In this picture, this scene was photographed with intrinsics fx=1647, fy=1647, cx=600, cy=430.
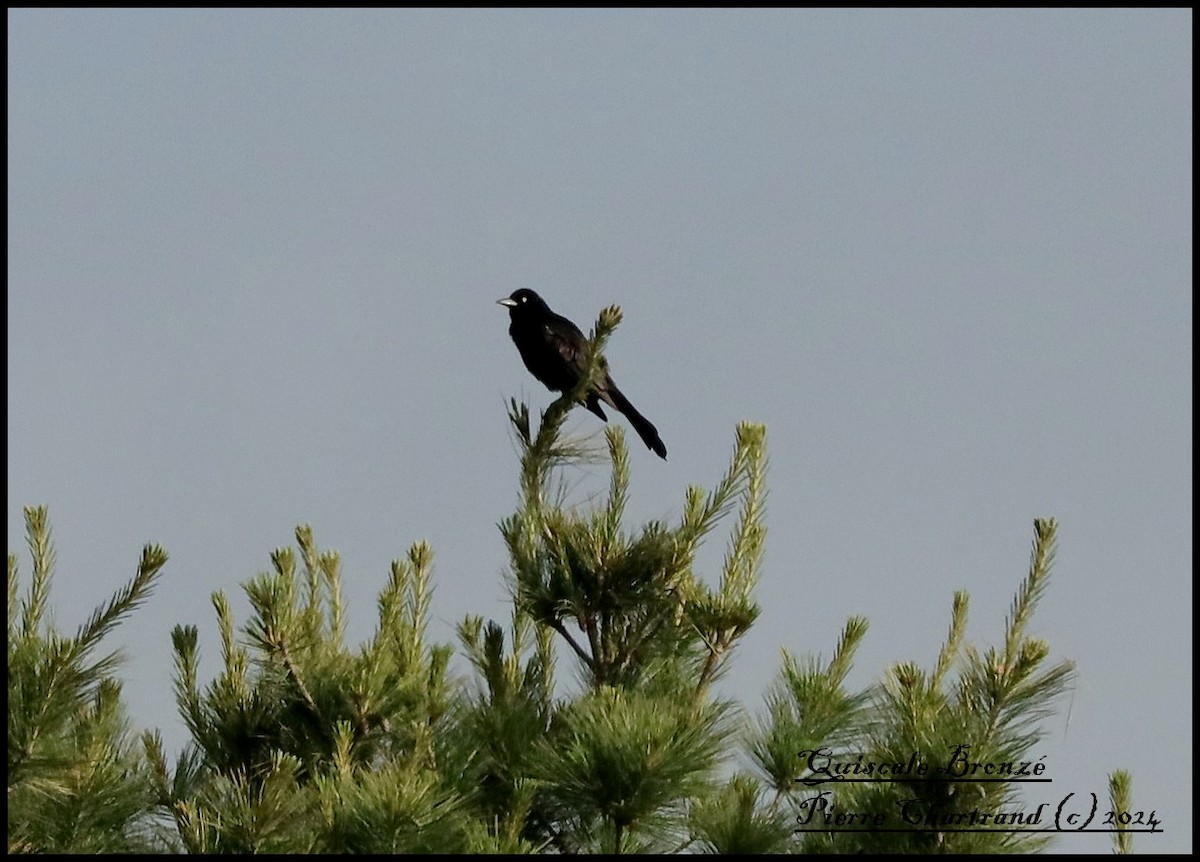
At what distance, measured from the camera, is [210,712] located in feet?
18.5

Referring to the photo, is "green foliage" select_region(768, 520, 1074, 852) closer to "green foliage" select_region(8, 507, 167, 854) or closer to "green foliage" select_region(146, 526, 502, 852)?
"green foliage" select_region(146, 526, 502, 852)

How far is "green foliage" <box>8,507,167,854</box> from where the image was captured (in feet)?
16.7

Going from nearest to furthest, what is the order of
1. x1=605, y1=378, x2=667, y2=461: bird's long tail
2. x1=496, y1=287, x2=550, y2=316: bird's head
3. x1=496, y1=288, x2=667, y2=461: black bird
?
x1=605, y1=378, x2=667, y2=461: bird's long tail
x1=496, y1=288, x2=667, y2=461: black bird
x1=496, y1=287, x2=550, y2=316: bird's head

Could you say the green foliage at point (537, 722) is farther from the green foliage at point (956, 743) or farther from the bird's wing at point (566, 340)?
the bird's wing at point (566, 340)

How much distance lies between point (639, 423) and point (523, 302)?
6.15 ft

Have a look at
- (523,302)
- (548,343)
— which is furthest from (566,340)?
(523,302)

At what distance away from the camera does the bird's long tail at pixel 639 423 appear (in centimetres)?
810

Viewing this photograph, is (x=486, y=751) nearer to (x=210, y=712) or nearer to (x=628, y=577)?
(x=628, y=577)

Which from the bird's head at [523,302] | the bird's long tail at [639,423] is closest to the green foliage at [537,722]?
the bird's long tail at [639,423]

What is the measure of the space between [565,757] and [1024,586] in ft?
4.54

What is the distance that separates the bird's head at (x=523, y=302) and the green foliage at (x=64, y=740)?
179 inches

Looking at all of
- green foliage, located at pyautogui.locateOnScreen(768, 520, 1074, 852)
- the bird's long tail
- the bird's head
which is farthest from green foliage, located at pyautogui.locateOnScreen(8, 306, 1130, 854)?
the bird's head

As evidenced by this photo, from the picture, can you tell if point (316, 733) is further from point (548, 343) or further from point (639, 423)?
point (548, 343)

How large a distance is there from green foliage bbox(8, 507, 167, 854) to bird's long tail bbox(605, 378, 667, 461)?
3284mm
